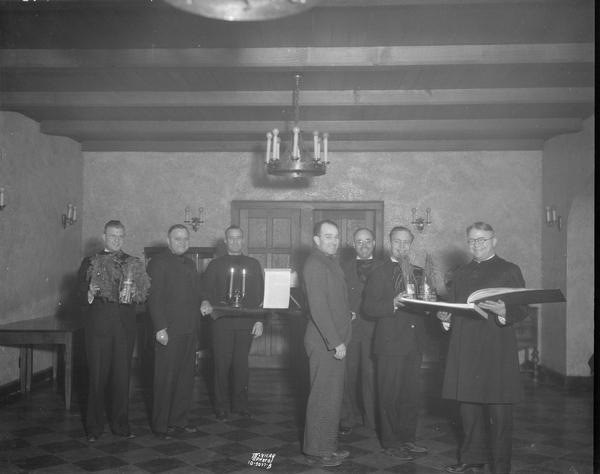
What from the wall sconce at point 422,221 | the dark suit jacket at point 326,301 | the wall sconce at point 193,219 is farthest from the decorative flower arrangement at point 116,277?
the wall sconce at point 422,221

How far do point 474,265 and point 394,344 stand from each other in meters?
0.86

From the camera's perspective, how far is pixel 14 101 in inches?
252

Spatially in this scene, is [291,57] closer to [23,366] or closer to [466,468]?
[466,468]

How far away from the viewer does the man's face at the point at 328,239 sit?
4.44 meters

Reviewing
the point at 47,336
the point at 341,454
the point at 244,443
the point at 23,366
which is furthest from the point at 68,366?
the point at 341,454

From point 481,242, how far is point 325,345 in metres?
1.33

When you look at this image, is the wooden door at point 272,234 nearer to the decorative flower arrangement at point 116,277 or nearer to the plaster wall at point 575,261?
the plaster wall at point 575,261

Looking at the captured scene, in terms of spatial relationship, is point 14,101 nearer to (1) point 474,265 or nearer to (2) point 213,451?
(2) point 213,451

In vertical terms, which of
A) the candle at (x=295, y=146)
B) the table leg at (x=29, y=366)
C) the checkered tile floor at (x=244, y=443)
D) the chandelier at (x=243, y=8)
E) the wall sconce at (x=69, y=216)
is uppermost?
the candle at (x=295, y=146)

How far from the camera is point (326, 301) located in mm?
4363

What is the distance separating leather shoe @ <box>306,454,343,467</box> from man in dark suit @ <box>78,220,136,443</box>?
1.68 m

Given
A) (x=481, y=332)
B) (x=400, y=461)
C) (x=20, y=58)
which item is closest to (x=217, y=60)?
(x=20, y=58)

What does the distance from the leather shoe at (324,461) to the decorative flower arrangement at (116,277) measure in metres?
1.84

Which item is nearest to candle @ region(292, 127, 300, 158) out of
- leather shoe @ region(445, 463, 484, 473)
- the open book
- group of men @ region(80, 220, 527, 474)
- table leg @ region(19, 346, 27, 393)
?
group of men @ region(80, 220, 527, 474)
